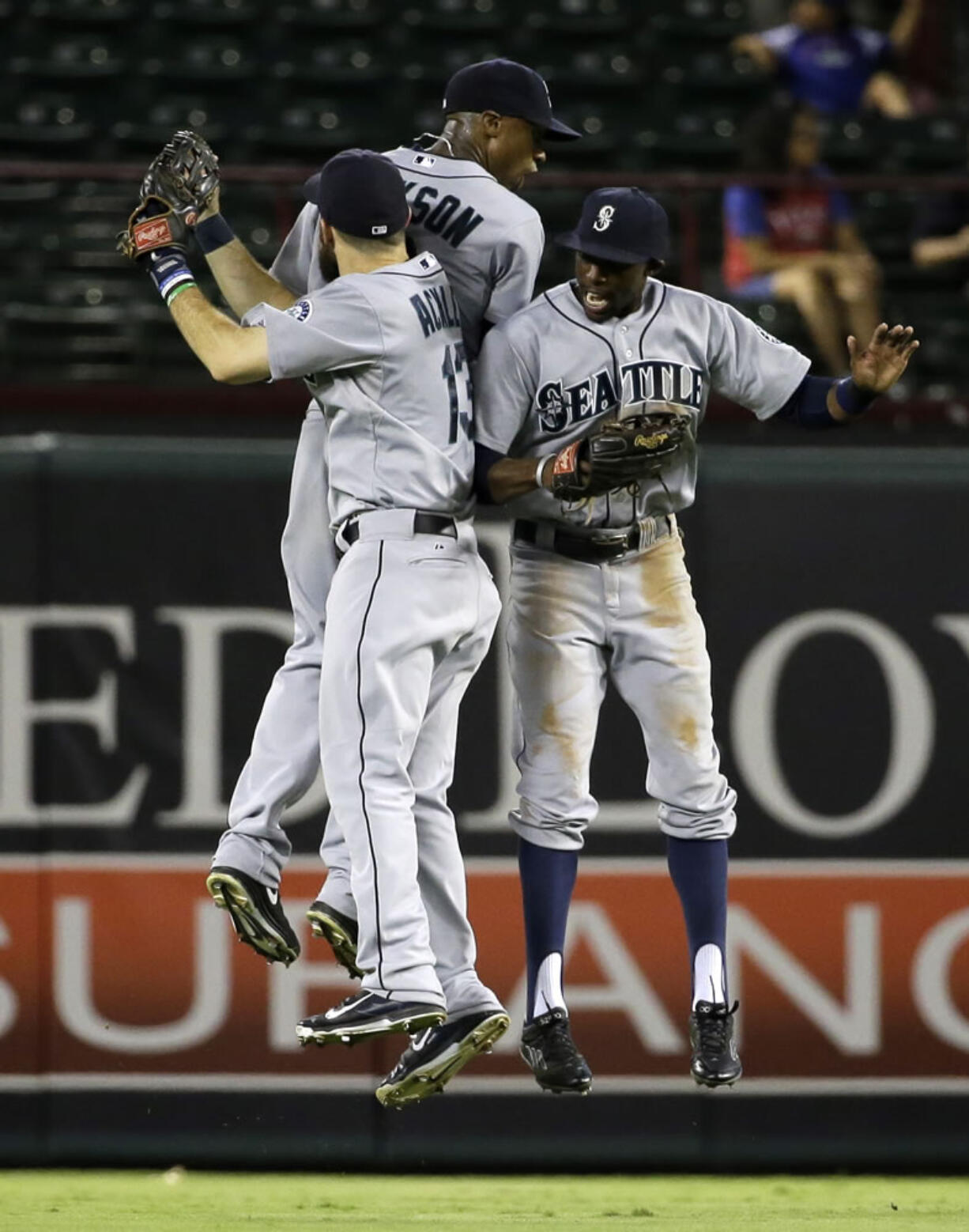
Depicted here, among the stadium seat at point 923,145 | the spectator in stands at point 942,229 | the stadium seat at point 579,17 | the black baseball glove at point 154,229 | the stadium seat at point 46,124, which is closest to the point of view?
the black baseball glove at point 154,229

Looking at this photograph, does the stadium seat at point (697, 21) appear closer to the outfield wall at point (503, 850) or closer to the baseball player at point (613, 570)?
the outfield wall at point (503, 850)

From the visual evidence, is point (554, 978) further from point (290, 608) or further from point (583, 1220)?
point (290, 608)

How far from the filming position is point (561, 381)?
6.30 metres

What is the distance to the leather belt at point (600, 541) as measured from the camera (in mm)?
6367

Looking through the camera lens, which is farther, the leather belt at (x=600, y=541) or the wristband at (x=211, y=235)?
the leather belt at (x=600, y=541)

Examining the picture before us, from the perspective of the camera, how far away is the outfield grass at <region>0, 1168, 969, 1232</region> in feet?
24.1

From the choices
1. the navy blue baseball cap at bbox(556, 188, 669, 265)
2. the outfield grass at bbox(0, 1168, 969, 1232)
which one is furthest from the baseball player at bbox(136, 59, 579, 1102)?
the outfield grass at bbox(0, 1168, 969, 1232)

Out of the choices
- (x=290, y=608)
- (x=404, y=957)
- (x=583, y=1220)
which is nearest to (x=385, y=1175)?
(x=583, y=1220)

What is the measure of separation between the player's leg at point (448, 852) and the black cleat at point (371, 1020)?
31 cm

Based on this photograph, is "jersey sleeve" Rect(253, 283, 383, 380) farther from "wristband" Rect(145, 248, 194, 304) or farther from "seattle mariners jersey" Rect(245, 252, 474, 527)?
"wristband" Rect(145, 248, 194, 304)

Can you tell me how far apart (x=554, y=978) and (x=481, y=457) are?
55.9 inches

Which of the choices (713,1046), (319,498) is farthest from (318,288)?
(713,1046)

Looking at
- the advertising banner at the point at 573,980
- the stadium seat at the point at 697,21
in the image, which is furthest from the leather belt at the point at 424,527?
the stadium seat at the point at 697,21

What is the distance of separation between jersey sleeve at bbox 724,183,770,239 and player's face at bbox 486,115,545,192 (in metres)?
3.29
